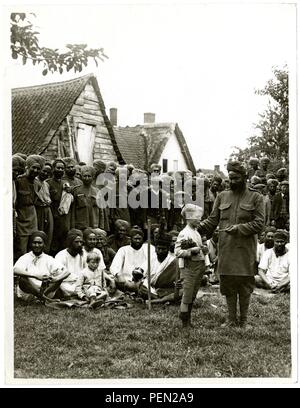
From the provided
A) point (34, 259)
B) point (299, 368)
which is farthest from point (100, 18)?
point (299, 368)

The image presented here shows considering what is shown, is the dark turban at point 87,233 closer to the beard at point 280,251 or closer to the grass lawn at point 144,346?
the grass lawn at point 144,346

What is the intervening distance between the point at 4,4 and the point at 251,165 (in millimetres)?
3649

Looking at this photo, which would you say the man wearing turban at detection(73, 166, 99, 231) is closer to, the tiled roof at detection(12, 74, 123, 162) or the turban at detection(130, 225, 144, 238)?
the turban at detection(130, 225, 144, 238)

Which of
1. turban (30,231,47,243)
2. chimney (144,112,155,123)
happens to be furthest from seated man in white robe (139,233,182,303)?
chimney (144,112,155,123)

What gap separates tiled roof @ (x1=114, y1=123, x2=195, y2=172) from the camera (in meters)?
8.55

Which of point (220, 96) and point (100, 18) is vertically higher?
point (100, 18)

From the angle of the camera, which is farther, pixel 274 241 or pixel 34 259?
pixel 274 241

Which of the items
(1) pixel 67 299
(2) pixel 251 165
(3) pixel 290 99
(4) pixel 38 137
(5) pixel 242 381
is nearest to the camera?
(5) pixel 242 381

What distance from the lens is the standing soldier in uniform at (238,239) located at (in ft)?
18.9

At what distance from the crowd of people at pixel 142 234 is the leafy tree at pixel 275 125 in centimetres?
32

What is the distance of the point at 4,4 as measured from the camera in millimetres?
5676

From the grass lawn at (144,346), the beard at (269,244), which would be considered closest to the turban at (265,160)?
the beard at (269,244)

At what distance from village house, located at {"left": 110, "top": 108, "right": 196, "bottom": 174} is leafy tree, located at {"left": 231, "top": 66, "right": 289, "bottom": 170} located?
1323 millimetres

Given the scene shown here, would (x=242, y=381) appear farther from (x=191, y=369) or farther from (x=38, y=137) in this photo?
(x=38, y=137)
